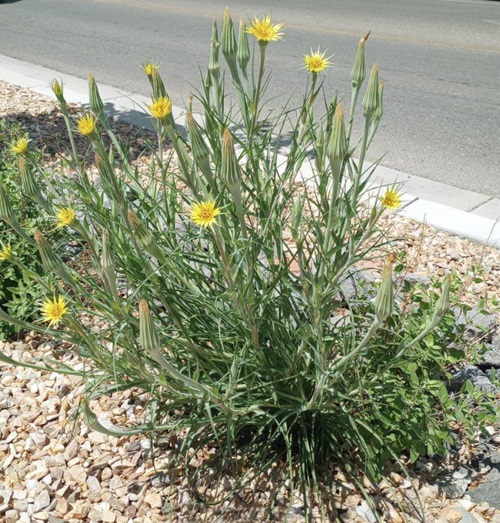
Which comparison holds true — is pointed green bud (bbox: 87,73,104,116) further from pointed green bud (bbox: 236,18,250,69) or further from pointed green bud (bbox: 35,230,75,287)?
pointed green bud (bbox: 35,230,75,287)

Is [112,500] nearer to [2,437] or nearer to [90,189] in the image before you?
[2,437]

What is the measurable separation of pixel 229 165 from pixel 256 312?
788 millimetres

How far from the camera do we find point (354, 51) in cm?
1023

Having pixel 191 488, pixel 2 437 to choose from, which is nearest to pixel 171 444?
pixel 191 488

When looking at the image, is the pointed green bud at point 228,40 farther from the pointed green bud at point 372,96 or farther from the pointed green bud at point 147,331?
the pointed green bud at point 147,331

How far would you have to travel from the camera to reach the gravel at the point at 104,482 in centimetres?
→ 238

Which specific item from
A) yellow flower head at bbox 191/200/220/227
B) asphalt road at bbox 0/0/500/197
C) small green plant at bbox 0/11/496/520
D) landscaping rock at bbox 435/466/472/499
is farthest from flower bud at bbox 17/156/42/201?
asphalt road at bbox 0/0/500/197

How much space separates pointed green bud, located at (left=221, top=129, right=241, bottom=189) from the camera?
62.4 inches

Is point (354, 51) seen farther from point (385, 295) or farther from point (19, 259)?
point (385, 295)

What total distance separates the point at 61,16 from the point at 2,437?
42.7ft

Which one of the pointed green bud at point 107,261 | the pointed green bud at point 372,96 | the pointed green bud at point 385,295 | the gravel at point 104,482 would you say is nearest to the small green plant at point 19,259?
the gravel at point 104,482

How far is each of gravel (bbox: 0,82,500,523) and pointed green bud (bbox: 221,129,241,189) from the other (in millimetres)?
737

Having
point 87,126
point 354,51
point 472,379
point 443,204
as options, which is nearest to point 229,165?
point 87,126

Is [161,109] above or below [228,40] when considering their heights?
below
